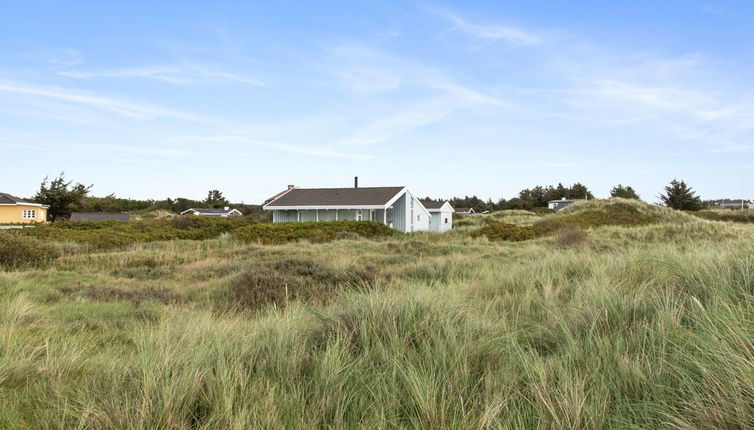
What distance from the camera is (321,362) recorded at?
132 inches

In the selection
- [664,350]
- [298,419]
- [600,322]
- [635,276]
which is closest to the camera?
[298,419]

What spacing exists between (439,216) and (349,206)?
38.0ft

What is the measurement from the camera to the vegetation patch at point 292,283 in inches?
327

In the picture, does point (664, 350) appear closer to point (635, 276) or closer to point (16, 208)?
point (635, 276)

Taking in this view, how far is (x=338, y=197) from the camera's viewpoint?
38188 mm

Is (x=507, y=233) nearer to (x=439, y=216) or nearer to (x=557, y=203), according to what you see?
(x=439, y=216)

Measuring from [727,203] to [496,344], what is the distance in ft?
440

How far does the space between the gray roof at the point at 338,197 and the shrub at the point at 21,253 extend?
23.2 metres

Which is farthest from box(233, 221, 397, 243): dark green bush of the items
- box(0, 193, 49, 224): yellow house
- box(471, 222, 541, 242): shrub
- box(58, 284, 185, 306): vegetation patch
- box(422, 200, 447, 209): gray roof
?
box(0, 193, 49, 224): yellow house

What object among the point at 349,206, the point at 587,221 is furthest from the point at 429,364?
the point at 587,221

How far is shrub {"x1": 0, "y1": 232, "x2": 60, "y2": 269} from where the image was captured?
14008 mm

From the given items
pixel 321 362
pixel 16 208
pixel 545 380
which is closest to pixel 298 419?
pixel 321 362

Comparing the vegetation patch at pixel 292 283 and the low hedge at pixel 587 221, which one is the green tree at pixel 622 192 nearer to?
the low hedge at pixel 587 221

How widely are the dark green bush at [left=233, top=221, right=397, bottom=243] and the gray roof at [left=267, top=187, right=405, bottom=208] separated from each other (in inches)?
247
